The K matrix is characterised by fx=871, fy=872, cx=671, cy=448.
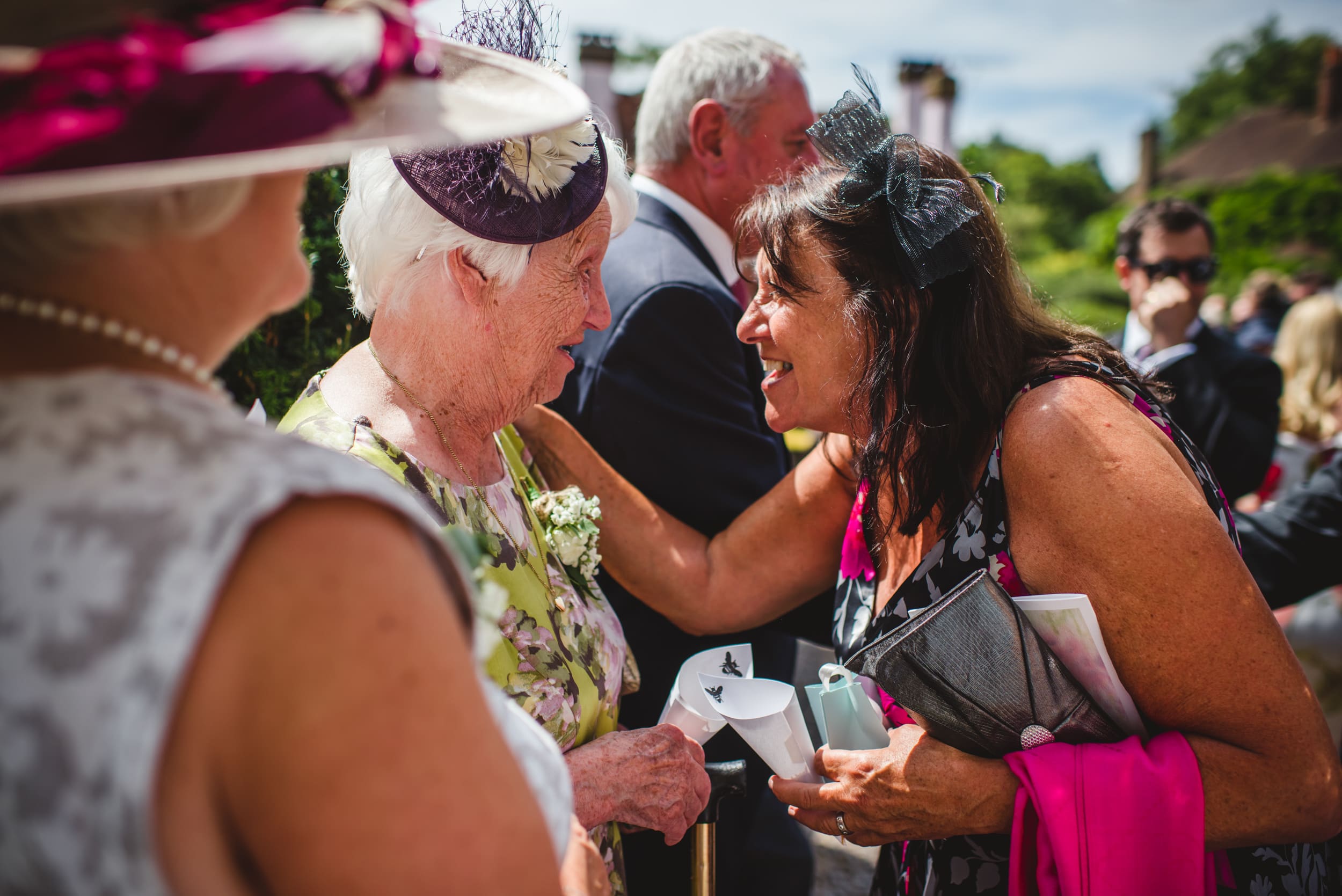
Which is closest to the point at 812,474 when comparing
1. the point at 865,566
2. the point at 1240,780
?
the point at 865,566

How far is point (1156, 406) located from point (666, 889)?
6.20 ft

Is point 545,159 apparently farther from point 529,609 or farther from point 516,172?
point 529,609

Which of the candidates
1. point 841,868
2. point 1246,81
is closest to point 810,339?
point 841,868

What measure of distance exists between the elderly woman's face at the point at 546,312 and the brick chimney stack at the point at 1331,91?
50686 millimetres

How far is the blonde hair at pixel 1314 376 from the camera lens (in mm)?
5867

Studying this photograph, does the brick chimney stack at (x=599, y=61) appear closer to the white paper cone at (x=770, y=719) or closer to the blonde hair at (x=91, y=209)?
the white paper cone at (x=770, y=719)

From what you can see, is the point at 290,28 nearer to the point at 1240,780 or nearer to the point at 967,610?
the point at 967,610

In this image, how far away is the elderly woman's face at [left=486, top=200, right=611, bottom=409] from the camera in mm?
1929

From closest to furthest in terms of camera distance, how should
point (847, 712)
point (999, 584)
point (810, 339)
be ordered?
point (999, 584) → point (847, 712) → point (810, 339)

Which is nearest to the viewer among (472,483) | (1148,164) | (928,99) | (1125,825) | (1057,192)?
(1125,825)

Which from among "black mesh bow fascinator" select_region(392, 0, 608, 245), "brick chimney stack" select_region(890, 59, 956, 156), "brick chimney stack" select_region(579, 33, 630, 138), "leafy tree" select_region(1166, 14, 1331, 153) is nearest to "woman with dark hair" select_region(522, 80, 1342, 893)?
"black mesh bow fascinator" select_region(392, 0, 608, 245)

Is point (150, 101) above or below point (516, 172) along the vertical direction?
above

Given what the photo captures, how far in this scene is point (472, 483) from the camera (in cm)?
192

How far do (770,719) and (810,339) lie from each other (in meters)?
0.94
